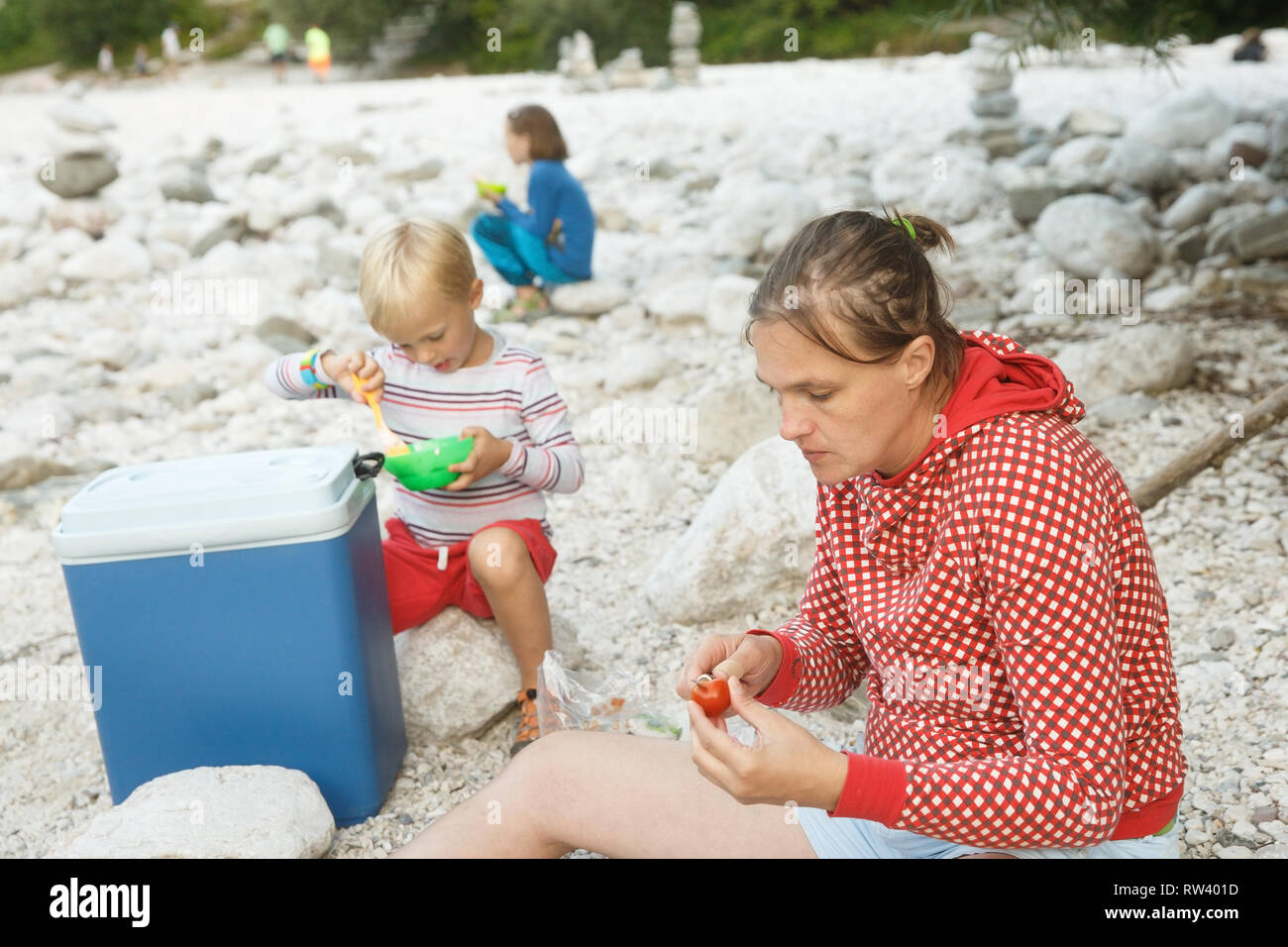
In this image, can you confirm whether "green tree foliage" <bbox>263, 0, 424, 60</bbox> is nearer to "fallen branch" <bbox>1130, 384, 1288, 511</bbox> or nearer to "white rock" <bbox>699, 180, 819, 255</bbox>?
"white rock" <bbox>699, 180, 819, 255</bbox>

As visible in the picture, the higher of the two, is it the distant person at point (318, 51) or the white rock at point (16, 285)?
the distant person at point (318, 51)

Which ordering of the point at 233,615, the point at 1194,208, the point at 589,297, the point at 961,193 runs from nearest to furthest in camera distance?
the point at 233,615 → the point at 1194,208 → the point at 589,297 → the point at 961,193

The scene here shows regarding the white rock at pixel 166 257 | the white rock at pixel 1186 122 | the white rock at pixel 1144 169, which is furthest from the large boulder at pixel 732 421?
the white rock at pixel 1186 122

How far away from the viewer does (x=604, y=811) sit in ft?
6.12

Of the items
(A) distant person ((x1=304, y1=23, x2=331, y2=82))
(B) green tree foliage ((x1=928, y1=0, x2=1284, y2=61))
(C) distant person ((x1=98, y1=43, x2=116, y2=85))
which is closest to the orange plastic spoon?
(B) green tree foliage ((x1=928, y1=0, x2=1284, y2=61))

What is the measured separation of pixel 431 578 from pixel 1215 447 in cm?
190

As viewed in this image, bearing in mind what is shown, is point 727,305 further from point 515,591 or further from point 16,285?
point 16,285

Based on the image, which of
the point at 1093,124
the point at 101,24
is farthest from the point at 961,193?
the point at 101,24

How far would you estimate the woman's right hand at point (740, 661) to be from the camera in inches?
69.4

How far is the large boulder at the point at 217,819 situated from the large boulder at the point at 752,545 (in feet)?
4.00

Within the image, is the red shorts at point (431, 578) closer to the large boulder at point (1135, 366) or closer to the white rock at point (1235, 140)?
the large boulder at point (1135, 366)

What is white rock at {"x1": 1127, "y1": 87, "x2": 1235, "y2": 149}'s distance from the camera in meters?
8.25

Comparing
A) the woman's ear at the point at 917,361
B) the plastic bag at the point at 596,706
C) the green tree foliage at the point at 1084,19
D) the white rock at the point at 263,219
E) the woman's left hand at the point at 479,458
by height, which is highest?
the green tree foliage at the point at 1084,19

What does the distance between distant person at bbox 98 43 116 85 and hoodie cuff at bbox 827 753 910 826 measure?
26.1 meters
